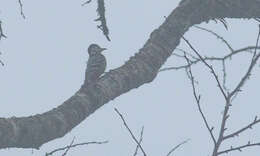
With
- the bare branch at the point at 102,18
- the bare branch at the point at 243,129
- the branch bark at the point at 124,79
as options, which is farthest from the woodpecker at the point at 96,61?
the bare branch at the point at 243,129

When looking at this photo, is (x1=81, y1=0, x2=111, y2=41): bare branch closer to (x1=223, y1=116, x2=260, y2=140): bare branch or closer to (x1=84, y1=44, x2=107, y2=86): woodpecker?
(x1=223, y1=116, x2=260, y2=140): bare branch

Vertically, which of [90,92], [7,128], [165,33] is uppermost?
[165,33]

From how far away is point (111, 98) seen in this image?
14.4ft

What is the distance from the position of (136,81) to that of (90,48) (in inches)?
236

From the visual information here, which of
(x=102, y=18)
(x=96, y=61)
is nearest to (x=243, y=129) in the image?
(x=102, y=18)

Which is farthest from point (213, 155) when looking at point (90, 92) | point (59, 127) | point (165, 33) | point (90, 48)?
point (90, 48)

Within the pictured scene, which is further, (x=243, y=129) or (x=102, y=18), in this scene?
(x=102, y=18)

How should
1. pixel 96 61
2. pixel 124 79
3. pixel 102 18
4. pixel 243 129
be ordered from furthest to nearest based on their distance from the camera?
1. pixel 96 61
2. pixel 124 79
3. pixel 102 18
4. pixel 243 129

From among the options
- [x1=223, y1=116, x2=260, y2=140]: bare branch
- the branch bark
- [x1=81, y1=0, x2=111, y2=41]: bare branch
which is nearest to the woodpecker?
the branch bark

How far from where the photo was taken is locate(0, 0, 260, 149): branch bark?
12.3ft

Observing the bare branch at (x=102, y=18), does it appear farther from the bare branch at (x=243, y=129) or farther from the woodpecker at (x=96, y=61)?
the woodpecker at (x=96, y=61)

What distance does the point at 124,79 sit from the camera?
446 centimetres

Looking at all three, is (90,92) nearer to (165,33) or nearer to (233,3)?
(165,33)

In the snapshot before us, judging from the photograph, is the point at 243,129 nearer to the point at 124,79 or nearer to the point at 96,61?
the point at 124,79
